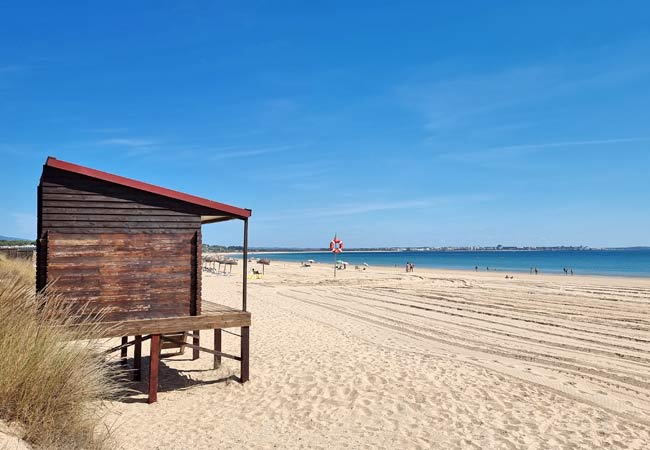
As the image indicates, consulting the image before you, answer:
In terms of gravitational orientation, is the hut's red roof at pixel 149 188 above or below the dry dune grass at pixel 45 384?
above

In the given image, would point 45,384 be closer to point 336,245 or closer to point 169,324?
point 169,324

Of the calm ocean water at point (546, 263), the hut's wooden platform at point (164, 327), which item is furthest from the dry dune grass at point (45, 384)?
the calm ocean water at point (546, 263)

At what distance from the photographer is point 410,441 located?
616 cm

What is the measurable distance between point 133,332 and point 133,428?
1616 mm

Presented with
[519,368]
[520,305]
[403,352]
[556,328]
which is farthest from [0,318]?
[520,305]

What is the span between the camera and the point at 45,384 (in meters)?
4.84

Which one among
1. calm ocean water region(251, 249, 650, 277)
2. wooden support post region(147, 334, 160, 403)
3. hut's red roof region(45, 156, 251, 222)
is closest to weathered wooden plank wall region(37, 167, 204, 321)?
hut's red roof region(45, 156, 251, 222)

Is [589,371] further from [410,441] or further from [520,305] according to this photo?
[520,305]

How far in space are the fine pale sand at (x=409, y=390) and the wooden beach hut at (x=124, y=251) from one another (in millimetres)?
1346

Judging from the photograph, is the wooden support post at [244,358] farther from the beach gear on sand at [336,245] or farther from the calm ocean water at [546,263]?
the calm ocean water at [546,263]

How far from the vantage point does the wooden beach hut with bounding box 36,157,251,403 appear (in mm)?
7418

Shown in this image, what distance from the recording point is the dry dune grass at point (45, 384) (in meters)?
4.46

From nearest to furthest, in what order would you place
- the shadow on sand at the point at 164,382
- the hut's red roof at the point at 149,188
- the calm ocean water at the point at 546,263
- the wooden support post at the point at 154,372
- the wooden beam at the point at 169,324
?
the hut's red roof at the point at 149,188 → the wooden beam at the point at 169,324 → the wooden support post at the point at 154,372 → the shadow on sand at the point at 164,382 → the calm ocean water at the point at 546,263

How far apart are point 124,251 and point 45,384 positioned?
3238mm
